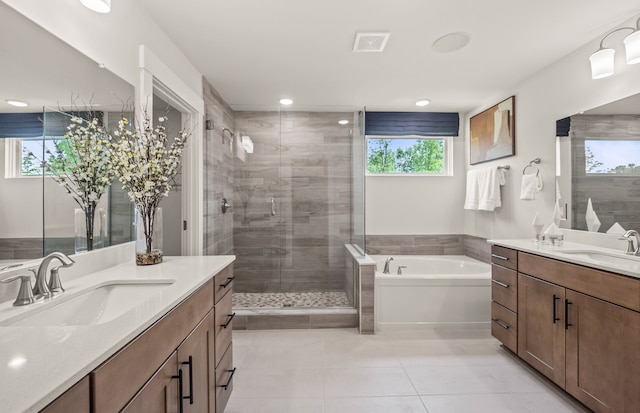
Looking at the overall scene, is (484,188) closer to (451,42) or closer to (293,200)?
(451,42)

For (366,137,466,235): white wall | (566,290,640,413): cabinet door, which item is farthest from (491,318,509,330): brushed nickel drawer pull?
(366,137,466,235): white wall

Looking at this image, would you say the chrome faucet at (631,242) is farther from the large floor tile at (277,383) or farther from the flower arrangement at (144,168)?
the flower arrangement at (144,168)

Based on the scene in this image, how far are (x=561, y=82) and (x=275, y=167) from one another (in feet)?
9.27

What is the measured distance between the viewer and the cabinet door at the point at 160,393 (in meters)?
0.83

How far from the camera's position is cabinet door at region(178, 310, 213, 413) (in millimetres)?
1146

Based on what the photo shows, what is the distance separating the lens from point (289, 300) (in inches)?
135

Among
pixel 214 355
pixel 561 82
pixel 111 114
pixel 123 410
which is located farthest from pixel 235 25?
pixel 561 82

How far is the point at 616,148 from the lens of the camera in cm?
204

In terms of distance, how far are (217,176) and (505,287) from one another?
111 inches

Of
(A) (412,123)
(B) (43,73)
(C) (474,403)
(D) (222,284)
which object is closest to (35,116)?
(B) (43,73)

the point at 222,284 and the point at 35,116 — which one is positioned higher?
the point at 35,116

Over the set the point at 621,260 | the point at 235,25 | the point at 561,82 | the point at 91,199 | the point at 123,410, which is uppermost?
the point at 235,25

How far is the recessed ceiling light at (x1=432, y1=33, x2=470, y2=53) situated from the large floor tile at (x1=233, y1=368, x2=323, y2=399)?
98.3 inches

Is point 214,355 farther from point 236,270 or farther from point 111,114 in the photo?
point 236,270
